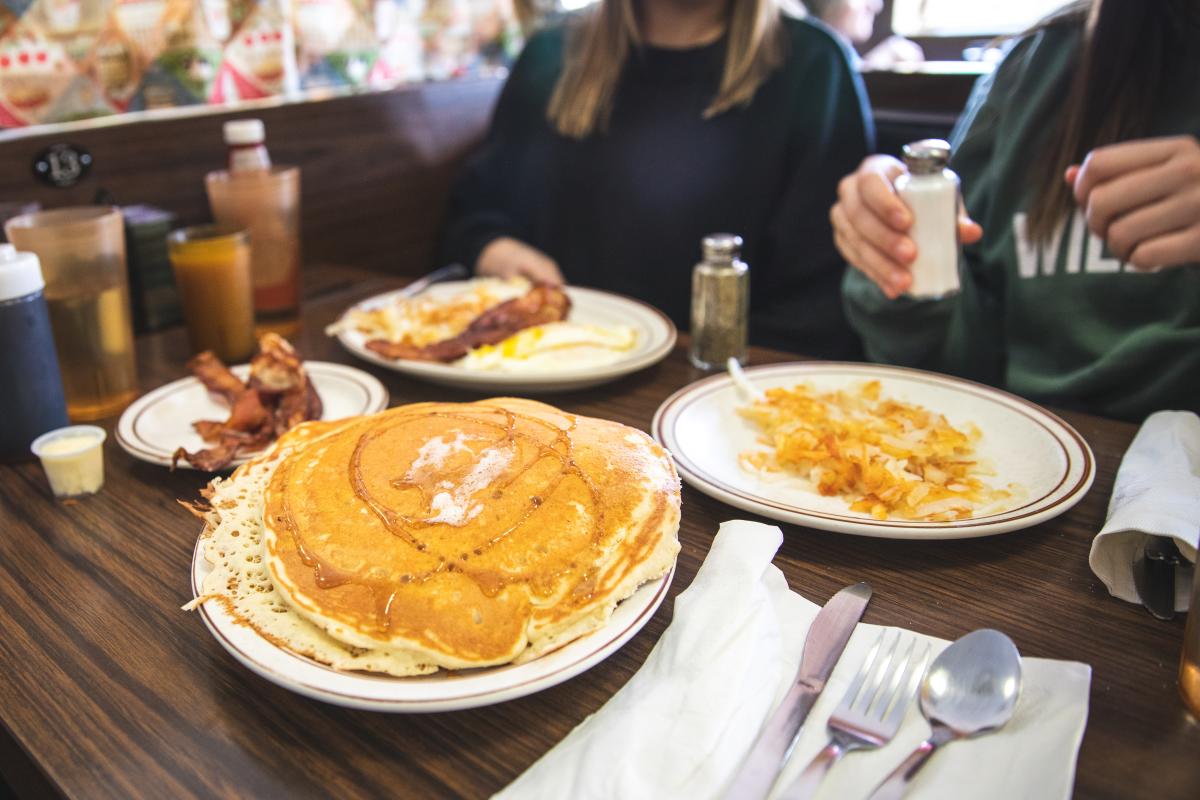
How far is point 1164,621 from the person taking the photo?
79cm

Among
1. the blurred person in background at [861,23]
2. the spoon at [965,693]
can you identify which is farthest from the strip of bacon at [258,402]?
the blurred person in background at [861,23]

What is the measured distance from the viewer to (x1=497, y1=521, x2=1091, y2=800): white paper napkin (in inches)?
23.3

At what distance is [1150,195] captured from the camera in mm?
1177

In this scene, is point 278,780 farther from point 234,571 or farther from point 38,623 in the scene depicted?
point 38,623

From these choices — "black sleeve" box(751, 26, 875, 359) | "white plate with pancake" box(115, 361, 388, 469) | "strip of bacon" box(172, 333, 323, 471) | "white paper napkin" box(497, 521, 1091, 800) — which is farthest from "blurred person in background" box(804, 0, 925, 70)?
"white paper napkin" box(497, 521, 1091, 800)

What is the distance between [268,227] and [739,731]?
1.48 meters

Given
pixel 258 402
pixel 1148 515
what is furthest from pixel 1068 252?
pixel 258 402

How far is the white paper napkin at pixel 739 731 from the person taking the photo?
593 millimetres

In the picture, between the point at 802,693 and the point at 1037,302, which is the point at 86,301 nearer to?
the point at 802,693

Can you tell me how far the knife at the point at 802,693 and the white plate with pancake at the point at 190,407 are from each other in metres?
0.74

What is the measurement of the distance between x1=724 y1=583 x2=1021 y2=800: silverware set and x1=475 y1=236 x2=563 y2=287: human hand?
159 cm

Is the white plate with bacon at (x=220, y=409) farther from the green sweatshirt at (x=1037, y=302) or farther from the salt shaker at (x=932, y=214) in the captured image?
the green sweatshirt at (x=1037, y=302)

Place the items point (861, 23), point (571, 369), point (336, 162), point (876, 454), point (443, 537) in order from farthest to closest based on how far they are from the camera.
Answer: point (861, 23)
point (336, 162)
point (571, 369)
point (876, 454)
point (443, 537)

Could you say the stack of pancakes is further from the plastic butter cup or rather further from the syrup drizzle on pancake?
the plastic butter cup
